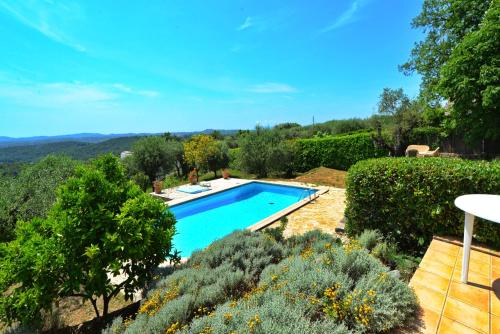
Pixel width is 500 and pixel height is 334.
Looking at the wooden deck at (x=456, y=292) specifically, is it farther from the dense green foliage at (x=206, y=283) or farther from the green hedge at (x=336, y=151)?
the green hedge at (x=336, y=151)

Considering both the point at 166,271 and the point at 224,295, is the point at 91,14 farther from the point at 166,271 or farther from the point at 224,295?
the point at 224,295

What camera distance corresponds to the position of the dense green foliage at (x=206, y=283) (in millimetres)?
2086

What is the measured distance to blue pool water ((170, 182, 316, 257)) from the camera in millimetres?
8352

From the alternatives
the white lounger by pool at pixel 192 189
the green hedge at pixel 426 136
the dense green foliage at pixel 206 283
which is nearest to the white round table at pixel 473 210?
the dense green foliage at pixel 206 283

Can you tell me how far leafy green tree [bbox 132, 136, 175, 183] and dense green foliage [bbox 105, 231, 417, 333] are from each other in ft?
63.9

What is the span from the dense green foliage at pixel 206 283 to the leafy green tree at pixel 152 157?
18814mm

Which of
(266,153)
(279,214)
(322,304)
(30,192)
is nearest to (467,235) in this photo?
(322,304)

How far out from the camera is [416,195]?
12.4 ft

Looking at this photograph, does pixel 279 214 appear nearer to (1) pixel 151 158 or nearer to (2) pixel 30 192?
(2) pixel 30 192

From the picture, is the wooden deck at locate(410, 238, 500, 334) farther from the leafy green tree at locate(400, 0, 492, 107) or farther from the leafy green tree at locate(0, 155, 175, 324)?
the leafy green tree at locate(400, 0, 492, 107)

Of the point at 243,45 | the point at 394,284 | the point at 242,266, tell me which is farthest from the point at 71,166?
the point at 243,45

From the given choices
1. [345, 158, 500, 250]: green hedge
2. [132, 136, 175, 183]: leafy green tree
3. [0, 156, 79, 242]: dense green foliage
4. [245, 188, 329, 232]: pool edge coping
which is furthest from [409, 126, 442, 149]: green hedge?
[132, 136, 175, 183]: leafy green tree

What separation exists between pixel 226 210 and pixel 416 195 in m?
8.38

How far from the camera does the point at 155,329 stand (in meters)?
1.95
